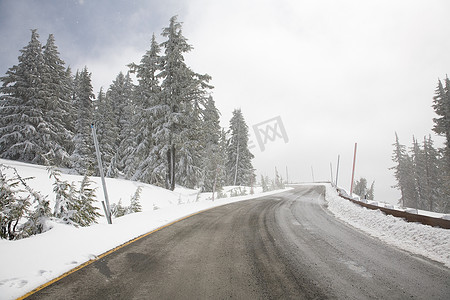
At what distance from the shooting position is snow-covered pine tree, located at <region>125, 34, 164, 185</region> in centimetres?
1811

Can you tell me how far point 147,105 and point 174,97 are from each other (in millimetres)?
3389

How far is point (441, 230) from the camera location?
455 centimetres

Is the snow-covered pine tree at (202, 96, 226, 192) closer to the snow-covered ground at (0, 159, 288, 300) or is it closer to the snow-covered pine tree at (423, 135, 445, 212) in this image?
the snow-covered ground at (0, 159, 288, 300)

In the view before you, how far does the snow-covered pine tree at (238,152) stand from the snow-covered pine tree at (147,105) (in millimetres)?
17857

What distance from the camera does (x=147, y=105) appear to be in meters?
19.0

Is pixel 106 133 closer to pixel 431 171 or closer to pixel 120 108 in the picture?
pixel 120 108

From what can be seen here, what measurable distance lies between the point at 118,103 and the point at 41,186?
22.4 m

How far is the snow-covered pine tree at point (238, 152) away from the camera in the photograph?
1375 inches

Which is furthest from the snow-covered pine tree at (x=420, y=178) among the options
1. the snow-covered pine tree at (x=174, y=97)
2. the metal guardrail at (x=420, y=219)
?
the snow-covered pine tree at (x=174, y=97)

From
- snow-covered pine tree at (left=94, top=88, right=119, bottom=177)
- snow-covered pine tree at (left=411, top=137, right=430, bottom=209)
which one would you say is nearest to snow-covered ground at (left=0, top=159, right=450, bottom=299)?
→ snow-covered pine tree at (left=94, top=88, right=119, bottom=177)

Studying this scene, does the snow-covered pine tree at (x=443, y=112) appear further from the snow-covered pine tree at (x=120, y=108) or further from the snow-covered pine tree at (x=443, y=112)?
the snow-covered pine tree at (x=120, y=108)

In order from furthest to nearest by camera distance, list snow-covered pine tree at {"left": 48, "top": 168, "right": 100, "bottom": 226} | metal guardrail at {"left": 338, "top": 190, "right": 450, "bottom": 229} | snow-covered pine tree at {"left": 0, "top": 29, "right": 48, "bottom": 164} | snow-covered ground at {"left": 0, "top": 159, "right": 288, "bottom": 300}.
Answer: snow-covered pine tree at {"left": 0, "top": 29, "right": 48, "bottom": 164}, snow-covered pine tree at {"left": 48, "top": 168, "right": 100, "bottom": 226}, metal guardrail at {"left": 338, "top": 190, "right": 450, "bottom": 229}, snow-covered ground at {"left": 0, "top": 159, "right": 288, "bottom": 300}

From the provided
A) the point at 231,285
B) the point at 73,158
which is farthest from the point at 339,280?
the point at 73,158

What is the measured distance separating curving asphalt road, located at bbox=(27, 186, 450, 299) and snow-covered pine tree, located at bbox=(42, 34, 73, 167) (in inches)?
722
